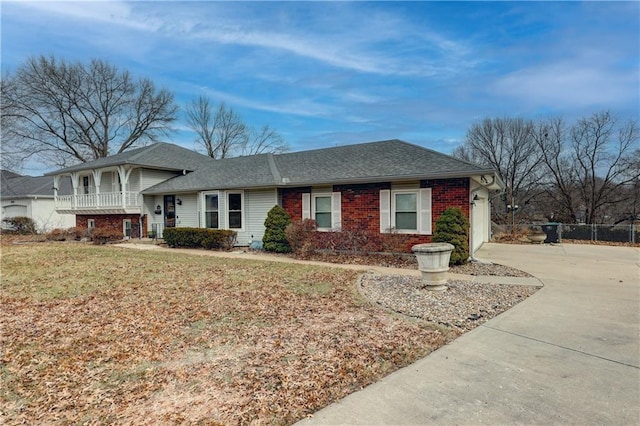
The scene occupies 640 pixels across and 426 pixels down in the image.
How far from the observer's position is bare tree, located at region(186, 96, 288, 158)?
38.7 meters

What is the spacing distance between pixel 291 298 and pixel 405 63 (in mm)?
12829

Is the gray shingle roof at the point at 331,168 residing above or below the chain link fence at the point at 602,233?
above

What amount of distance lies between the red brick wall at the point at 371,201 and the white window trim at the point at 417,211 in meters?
0.13

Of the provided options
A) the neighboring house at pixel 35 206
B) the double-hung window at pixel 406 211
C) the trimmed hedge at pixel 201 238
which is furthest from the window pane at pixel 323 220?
the neighboring house at pixel 35 206

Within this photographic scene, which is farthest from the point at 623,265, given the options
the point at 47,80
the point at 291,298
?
the point at 47,80

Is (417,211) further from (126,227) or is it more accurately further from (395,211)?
(126,227)

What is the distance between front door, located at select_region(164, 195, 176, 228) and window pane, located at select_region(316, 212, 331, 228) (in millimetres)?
9178

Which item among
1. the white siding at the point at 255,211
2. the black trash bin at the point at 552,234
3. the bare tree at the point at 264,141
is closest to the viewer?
the white siding at the point at 255,211

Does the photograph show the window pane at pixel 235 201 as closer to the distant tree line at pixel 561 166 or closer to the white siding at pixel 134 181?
the white siding at pixel 134 181

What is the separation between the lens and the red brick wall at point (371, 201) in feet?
36.4

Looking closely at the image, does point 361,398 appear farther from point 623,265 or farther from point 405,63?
point 405,63

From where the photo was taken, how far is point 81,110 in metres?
30.6

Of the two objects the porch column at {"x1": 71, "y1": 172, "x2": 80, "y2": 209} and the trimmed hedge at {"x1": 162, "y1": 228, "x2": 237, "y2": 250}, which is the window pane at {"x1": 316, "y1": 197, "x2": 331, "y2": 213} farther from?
the porch column at {"x1": 71, "y1": 172, "x2": 80, "y2": 209}

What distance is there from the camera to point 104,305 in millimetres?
6156
